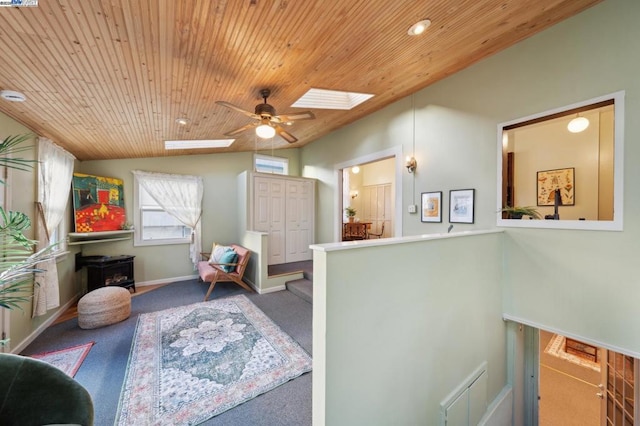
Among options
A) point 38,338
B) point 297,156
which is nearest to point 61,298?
point 38,338

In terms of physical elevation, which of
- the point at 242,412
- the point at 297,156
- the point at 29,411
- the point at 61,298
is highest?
the point at 297,156

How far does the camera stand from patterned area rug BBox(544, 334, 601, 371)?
4098 mm

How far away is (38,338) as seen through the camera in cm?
286

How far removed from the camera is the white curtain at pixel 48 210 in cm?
283

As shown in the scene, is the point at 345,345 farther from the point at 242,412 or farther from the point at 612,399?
the point at 612,399

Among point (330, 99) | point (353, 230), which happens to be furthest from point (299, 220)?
point (330, 99)

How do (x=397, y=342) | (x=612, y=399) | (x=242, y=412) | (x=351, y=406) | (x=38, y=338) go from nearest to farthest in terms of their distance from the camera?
(x=351, y=406) → (x=397, y=342) → (x=242, y=412) → (x=38, y=338) → (x=612, y=399)

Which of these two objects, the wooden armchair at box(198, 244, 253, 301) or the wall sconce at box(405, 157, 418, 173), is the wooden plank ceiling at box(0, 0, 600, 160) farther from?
the wooden armchair at box(198, 244, 253, 301)

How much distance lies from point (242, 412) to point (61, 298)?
3.69 metres

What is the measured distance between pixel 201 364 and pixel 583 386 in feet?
19.5

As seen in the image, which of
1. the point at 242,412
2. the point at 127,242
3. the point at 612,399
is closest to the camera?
the point at 242,412

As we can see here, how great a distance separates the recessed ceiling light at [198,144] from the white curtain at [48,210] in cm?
140

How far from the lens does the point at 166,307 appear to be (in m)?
3.75

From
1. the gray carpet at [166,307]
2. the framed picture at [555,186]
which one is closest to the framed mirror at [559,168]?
the framed picture at [555,186]
